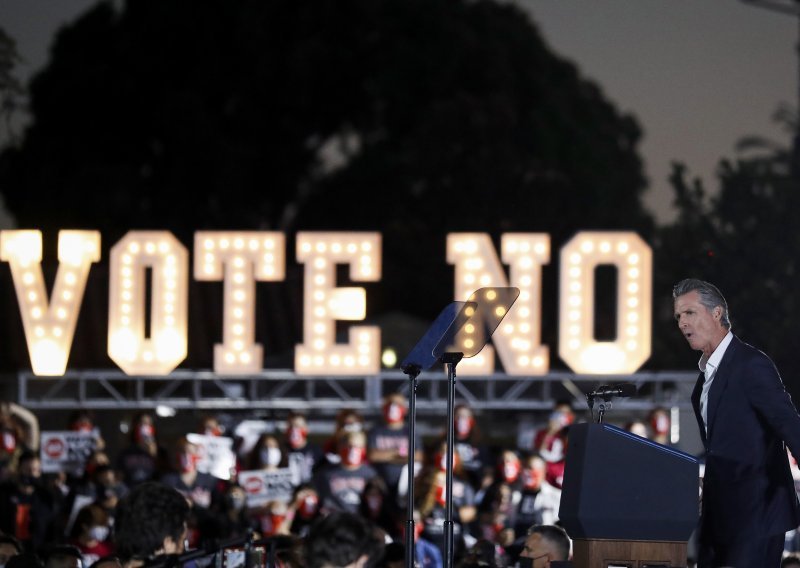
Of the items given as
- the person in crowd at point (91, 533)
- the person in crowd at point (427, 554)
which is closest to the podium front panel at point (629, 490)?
the person in crowd at point (427, 554)

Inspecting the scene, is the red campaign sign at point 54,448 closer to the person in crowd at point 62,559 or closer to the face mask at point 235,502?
the face mask at point 235,502

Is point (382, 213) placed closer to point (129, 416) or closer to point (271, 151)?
point (271, 151)

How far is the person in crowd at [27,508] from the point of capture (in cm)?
1457

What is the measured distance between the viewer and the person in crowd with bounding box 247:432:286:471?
15.8m

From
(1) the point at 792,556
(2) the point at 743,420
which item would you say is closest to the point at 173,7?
(1) the point at 792,556

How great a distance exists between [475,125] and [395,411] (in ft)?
71.9

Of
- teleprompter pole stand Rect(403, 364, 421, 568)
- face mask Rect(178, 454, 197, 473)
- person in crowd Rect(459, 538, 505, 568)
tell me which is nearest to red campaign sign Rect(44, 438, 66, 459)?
face mask Rect(178, 454, 197, 473)

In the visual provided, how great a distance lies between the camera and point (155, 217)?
36.8 meters

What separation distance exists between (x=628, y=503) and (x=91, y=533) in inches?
307

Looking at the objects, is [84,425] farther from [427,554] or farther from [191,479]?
[427,554]

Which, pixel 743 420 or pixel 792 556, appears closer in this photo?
pixel 743 420

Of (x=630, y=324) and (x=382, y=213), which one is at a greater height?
(x=382, y=213)

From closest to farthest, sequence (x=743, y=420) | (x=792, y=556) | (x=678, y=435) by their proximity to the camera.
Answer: (x=743, y=420) < (x=792, y=556) < (x=678, y=435)

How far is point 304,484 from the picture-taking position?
588 inches
